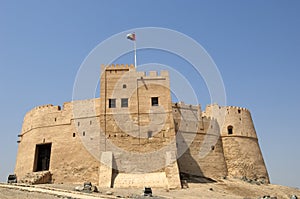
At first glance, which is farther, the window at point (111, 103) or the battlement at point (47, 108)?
the battlement at point (47, 108)

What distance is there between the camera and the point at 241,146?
34969 millimetres

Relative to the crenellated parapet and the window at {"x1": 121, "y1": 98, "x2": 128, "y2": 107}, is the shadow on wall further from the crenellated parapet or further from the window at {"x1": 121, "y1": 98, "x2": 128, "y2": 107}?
the crenellated parapet

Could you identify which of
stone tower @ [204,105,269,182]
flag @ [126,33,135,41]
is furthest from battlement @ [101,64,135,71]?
stone tower @ [204,105,269,182]

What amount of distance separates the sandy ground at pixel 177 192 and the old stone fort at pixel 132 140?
5.37 feet

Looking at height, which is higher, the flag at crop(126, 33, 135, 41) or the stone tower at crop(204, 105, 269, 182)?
the flag at crop(126, 33, 135, 41)

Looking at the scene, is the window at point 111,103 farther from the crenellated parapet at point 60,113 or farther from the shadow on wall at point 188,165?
the shadow on wall at point 188,165

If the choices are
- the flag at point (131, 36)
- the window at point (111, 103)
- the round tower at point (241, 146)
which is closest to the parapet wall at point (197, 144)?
the round tower at point (241, 146)

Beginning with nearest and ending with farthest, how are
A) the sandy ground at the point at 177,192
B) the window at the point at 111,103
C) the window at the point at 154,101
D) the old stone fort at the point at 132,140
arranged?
the sandy ground at the point at 177,192
the old stone fort at the point at 132,140
the window at the point at 111,103
the window at the point at 154,101

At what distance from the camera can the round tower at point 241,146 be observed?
33844 millimetres

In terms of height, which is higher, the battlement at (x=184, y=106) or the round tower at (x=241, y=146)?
the battlement at (x=184, y=106)

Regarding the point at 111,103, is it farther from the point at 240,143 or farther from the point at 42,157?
the point at 240,143

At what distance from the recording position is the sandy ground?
53.9 feet

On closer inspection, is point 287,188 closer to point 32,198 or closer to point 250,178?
point 250,178

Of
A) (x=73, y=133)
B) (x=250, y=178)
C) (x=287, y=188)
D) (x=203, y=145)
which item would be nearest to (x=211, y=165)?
(x=203, y=145)
